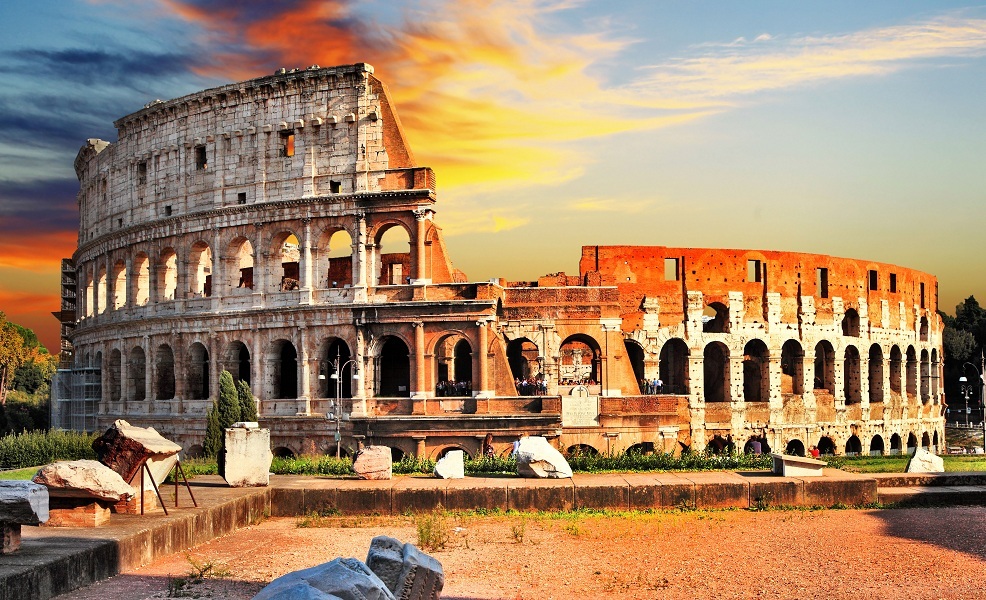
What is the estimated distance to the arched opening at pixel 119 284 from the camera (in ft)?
127

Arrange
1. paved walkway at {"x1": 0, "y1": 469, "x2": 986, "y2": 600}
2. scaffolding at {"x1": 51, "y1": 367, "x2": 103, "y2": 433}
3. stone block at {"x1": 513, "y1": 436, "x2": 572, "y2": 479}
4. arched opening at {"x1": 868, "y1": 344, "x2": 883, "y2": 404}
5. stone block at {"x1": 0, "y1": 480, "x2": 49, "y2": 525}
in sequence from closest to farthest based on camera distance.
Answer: stone block at {"x1": 0, "y1": 480, "x2": 49, "y2": 525}, paved walkway at {"x1": 0, "y1": 469, "x2": 986, "y2": 600}, stone block at {"x1": 513, "y1": 436, "x2": 572, "y2": 479}, scaffolding at {"x1": 51, "y1": 367, "x2": 103, "y2": 433}, arched opening at {"x1": 868, "y1": 344, "x2": 883, "y2": 404}

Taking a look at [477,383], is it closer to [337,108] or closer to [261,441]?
[337,108]

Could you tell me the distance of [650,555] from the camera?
1134 centimetres

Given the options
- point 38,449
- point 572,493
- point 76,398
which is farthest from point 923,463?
point 76,398

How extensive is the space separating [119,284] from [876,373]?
103 ft

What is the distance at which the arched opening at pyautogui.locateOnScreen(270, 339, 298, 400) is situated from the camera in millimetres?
32906

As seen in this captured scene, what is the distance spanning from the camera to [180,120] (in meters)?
35.1

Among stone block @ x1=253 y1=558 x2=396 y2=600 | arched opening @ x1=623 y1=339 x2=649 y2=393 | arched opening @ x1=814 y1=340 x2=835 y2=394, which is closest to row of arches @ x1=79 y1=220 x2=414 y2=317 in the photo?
arched opening @ x1=623 y1=339 x2=649 y2=393

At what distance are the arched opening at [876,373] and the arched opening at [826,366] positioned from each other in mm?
2683

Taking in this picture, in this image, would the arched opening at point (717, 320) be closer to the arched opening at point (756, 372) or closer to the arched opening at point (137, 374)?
the arched opening at point (756, 372)

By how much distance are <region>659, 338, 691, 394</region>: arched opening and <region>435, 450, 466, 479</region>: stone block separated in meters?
21.6

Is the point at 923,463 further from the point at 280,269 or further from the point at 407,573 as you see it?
the point at 280,269

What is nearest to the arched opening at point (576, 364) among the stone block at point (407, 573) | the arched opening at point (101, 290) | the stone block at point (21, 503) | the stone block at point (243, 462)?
the arched opening at point (101, 290)

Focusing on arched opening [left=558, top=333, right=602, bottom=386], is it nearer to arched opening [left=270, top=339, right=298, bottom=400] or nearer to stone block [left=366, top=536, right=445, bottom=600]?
arched opening [left=270, top=339, right=298, bottom=400]
